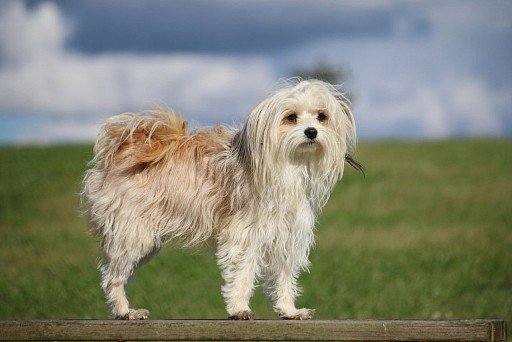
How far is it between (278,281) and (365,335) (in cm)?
98

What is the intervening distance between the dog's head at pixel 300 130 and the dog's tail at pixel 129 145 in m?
0.86

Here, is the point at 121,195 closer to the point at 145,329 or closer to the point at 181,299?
the point at 145,329

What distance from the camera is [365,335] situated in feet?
17.4

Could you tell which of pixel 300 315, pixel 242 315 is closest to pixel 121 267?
pixel 242 315

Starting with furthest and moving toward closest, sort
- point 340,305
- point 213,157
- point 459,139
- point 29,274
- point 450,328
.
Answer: point 459,139
point 29,274
point 340,305
point 213,157
point 450,328

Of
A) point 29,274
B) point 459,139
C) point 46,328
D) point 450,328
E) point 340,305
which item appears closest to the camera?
point 450,328

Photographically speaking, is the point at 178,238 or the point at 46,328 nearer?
the point at 46,328

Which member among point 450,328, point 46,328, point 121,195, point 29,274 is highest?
point 121,195

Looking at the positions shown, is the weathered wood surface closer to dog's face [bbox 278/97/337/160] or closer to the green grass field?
dog's face [bbox 278/97/337/160]

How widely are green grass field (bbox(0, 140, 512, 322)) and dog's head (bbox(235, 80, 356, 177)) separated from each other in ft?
13.2

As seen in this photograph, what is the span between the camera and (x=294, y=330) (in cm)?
534

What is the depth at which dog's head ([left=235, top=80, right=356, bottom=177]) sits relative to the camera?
5.50 metres

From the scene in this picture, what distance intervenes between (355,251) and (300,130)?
12982 mm

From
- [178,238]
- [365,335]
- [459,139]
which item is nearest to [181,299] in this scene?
[178,238]
